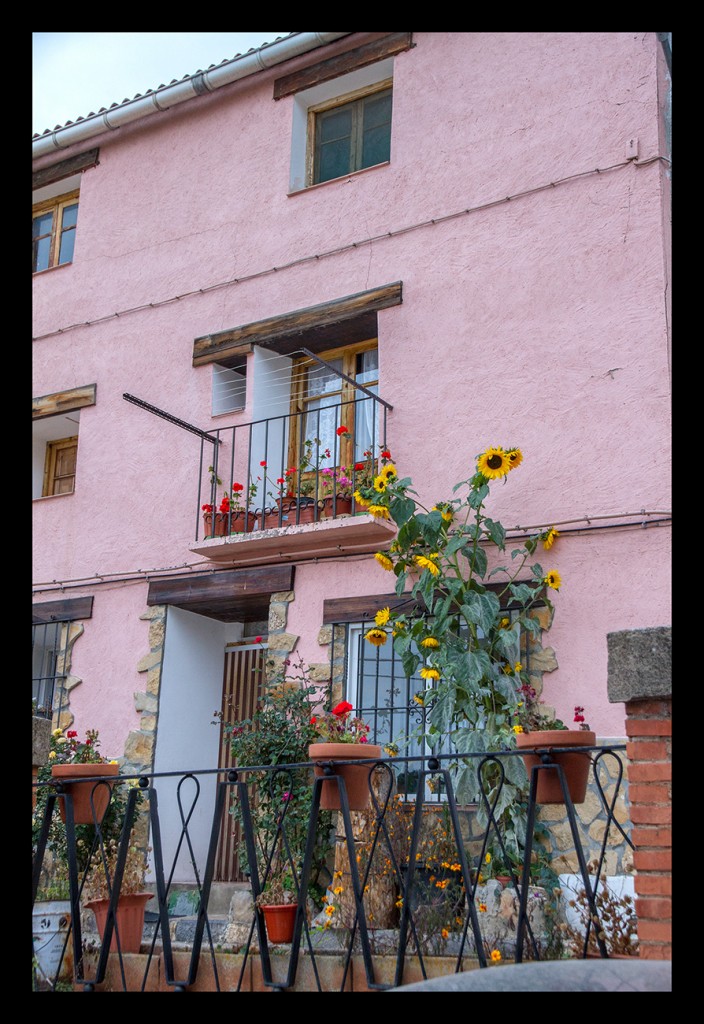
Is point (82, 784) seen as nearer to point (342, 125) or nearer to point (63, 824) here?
point (63, 824)

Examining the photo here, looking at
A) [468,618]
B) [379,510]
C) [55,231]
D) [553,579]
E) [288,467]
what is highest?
[55,231]

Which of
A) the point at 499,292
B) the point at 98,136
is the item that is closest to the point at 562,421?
the point at 499,292

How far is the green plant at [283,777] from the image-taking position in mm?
6938

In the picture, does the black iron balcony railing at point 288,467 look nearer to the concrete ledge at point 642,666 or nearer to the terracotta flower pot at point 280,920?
the terracotta flower pot at point 280,920

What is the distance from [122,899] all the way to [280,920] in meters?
1.17

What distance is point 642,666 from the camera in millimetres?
3281

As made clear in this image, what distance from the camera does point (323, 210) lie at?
9.35m

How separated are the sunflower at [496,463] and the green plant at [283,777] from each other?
2.14 meters

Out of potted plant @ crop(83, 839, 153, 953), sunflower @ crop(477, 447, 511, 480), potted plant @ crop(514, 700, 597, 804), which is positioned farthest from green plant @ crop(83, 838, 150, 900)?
sunflower @ crop(477, 447, 511, 480)

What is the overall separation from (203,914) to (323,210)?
643 cm

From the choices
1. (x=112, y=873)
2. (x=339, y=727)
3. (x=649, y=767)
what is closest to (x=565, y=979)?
(x=649, y=767)

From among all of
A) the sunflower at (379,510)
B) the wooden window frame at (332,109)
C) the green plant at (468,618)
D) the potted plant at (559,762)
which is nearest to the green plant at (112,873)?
the green plant at (468,618)

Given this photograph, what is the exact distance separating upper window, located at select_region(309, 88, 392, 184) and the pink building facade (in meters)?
0.04
